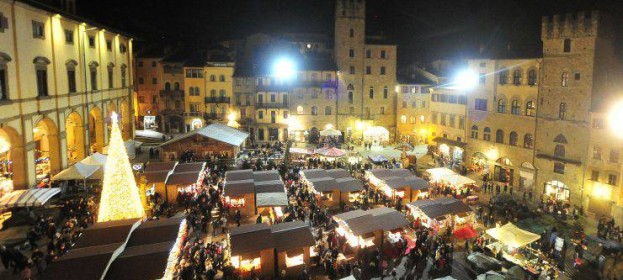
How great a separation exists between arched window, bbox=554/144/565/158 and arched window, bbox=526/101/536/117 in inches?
143

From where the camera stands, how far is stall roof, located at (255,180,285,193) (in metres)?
28.2

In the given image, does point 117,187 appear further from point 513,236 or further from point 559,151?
point 559,151

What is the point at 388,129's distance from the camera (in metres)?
57.7

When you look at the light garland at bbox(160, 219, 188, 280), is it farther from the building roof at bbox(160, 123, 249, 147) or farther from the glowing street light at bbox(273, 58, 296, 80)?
the glowing street light at bbox(273, 58, 296, 80)

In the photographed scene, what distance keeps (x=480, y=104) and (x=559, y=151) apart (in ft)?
30.5

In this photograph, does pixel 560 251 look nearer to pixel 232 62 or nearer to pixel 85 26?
pixel 85 26

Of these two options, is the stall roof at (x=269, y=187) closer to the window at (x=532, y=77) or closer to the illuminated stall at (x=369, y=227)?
the illuminated stall at (x=369, y=227)

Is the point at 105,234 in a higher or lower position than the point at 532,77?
lower

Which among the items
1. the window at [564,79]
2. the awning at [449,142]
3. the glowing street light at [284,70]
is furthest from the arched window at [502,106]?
the glowing street light at [284,70]

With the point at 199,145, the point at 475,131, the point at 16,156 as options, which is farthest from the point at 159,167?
the point at 475,131

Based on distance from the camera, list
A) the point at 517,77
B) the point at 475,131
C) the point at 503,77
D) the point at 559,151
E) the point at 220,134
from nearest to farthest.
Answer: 1. the point at 559,151
2. the point at 517,77
3. the point at 503,77
4. the point at 220,134
5. the point at 475,131

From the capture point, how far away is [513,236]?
22781mm

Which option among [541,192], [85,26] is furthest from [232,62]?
[541,192]

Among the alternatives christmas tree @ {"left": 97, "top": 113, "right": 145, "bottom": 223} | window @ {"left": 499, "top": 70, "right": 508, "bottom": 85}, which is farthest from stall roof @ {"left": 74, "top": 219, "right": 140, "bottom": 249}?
window @ {"left": 499, "top": 70, "right": 508, "bottom": 85}
